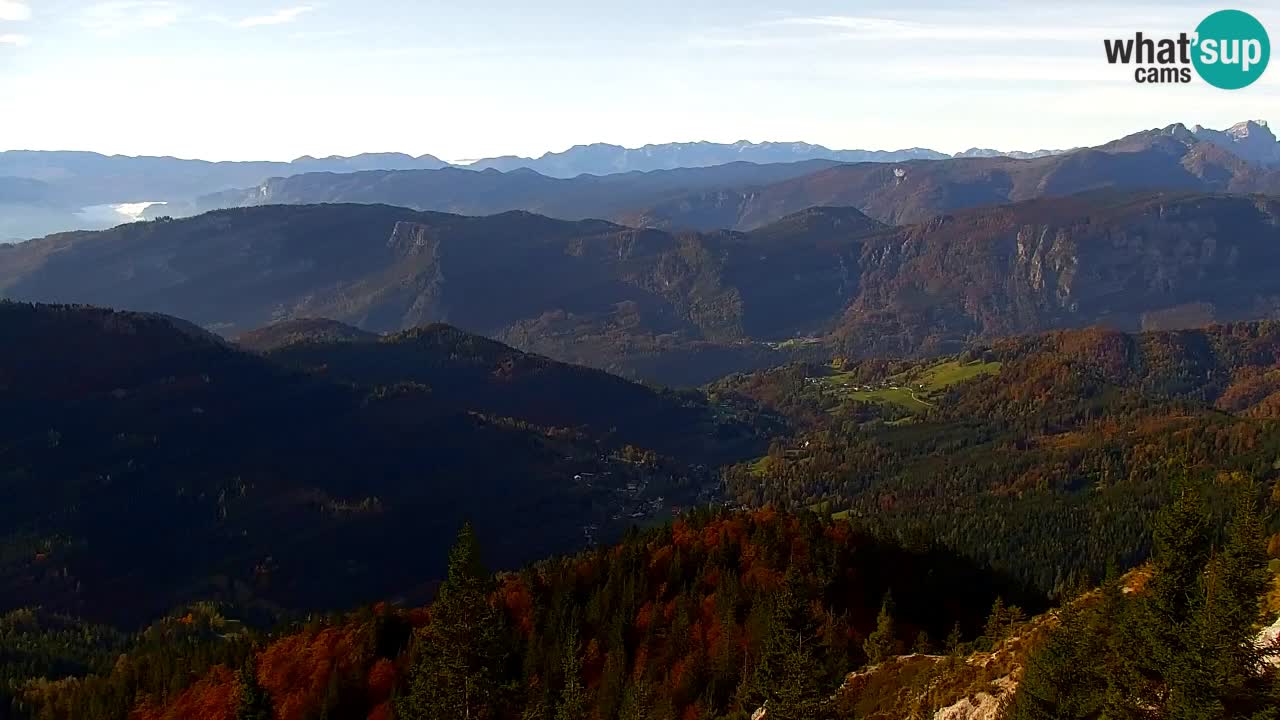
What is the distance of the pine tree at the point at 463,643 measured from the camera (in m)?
73.5

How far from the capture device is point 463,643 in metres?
74.2

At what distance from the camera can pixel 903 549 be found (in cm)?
14550

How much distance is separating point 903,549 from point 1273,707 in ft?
314

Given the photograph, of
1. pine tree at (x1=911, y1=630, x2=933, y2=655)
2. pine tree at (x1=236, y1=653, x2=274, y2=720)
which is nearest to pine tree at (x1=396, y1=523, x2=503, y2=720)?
pine tree at (x1=236, y1=653, x2=274, y2=720)

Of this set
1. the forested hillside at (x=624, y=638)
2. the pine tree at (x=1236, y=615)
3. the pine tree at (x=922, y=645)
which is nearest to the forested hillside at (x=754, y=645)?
the pine tree at (x=1236, y=615)

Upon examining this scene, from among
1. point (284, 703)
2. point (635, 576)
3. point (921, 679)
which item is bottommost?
point (284, 703)

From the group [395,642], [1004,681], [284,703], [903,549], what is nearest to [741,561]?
[903,549]

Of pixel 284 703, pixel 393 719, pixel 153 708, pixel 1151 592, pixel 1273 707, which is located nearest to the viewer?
pixel 1273 707

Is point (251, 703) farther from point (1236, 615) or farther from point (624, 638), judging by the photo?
point (1236, 615)

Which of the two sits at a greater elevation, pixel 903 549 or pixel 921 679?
pixel 921 679

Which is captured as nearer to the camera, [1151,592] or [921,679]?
[1151,592]

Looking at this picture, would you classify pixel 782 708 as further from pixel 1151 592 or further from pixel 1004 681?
pixel 1151 592

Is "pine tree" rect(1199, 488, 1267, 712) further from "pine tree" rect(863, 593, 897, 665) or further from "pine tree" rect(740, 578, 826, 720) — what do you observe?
"pine tree" rect(863, 593, 897, 665)

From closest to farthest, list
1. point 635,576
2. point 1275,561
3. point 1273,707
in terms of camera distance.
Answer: point 1273,707, point 1275,561, point 635,576
